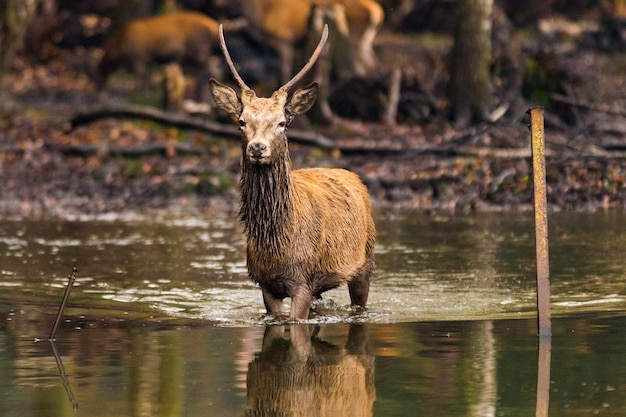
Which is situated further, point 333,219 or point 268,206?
point 333,219

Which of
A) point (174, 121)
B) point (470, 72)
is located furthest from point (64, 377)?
point (470, 72)

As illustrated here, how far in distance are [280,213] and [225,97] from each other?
1009 millimetres

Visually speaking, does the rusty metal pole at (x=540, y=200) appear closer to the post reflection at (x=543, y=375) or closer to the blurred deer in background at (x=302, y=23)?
the post reflection at (x=543, y=375)

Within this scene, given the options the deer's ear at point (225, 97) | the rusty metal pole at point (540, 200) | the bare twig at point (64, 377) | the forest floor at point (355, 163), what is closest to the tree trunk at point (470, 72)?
the forest floor at point (355, 163)

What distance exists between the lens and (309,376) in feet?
30.0

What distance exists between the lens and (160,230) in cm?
1869

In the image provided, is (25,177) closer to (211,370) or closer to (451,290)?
(451,290)

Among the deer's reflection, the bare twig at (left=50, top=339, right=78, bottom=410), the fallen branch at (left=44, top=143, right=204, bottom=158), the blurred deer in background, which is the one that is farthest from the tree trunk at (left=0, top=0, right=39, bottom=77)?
the bare twig at (left=50, top=339, right=78, bottom=410)

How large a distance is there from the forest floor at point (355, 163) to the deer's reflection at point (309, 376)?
28.8 feet

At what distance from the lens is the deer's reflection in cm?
812

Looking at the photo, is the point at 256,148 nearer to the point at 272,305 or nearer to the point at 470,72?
the point at 272,305

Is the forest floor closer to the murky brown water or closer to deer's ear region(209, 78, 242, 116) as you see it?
the murky brown water

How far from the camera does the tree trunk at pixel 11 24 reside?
2792 cm

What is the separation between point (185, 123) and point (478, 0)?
566 cm
